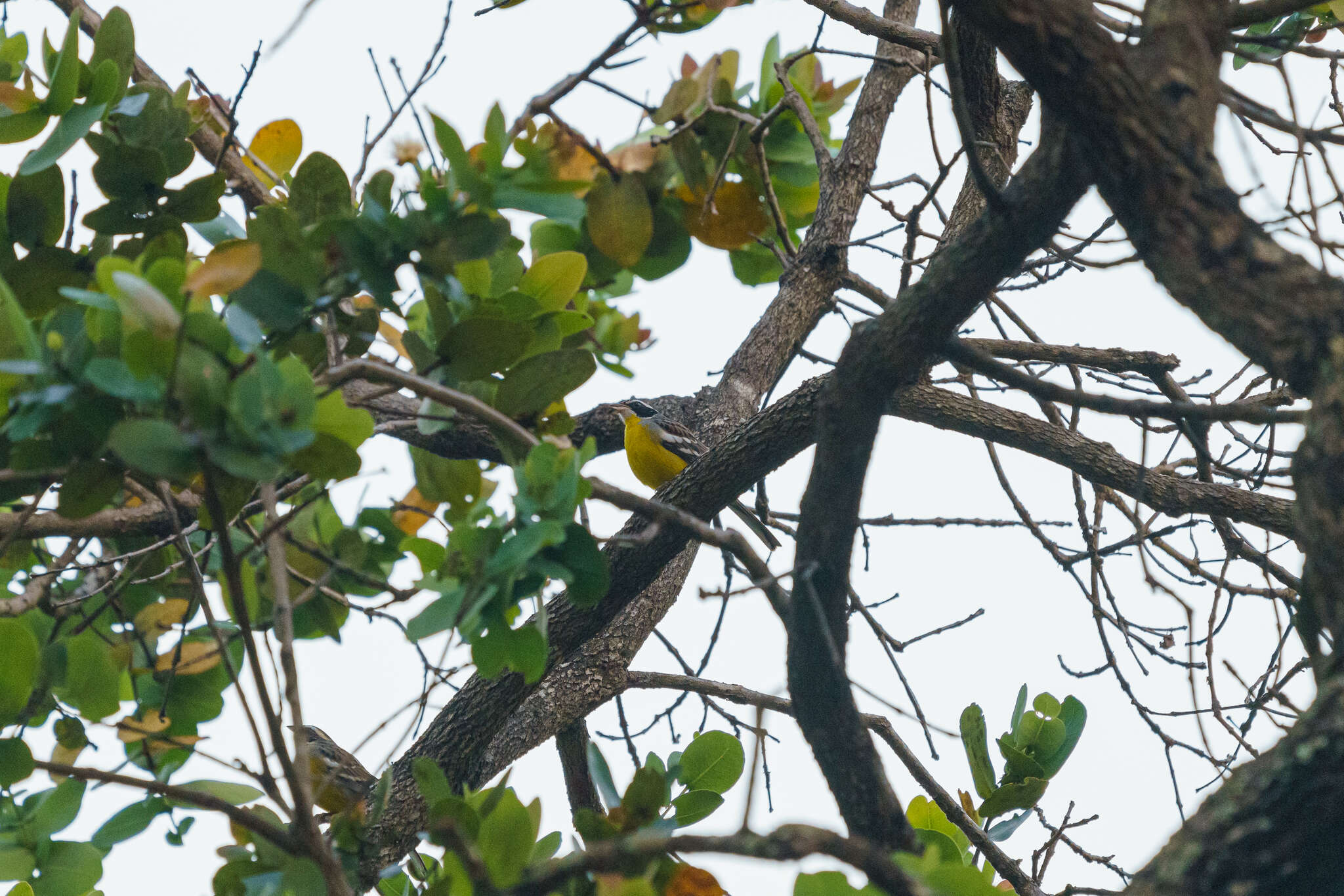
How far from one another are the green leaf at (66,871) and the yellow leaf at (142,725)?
204 mm

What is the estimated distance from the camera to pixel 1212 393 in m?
3.04

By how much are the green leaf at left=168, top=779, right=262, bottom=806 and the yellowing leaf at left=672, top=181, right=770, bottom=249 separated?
3.87 ft

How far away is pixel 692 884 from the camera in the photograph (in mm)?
1396

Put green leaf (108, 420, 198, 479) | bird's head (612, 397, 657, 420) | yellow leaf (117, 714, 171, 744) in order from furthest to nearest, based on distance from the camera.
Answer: bird's head (612, 397, 657, 420)
yellow leaf (117, 714, 171, 744)
green leaf (108, 420, 198, 479)

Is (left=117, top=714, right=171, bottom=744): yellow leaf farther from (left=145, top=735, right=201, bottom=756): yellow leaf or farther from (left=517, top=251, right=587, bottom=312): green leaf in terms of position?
(left=517, top=251, right=587, bottom=312): green leaf

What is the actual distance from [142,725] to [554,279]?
4.00 ft

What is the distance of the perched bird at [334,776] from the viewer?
1.47 metres

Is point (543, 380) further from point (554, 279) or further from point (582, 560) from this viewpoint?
point (582, 560)

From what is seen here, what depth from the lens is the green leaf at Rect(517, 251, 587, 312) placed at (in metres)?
1.63

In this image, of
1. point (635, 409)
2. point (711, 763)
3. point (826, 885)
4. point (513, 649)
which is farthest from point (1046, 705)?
point (635, 409)

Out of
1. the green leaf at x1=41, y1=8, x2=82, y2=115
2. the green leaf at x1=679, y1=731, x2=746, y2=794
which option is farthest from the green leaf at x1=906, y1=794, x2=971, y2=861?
the green leaf at x1=41, y1=8, x2=82, y2=115

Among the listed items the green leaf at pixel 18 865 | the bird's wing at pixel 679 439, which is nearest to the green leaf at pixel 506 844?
the green leaf at pixel 18 865

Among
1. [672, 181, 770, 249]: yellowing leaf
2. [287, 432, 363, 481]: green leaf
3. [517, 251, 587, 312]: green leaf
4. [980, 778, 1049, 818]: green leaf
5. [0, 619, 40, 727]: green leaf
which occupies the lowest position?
[980, 778, 1049, 818]: green leaf

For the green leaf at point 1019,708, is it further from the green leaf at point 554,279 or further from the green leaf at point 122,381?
the green leaf at point 122,381
